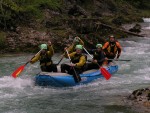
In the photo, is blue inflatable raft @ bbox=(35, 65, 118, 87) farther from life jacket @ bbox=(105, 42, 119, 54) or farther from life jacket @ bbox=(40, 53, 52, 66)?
life jacket @ bbox=(105, 42, 119, 54)

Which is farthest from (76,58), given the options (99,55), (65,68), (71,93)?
(71,93)

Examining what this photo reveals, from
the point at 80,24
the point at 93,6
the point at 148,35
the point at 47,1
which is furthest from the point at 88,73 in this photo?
the point at 93,6

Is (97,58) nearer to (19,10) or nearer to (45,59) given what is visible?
(45,59)

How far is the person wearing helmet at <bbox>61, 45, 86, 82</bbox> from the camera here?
11.8 meters

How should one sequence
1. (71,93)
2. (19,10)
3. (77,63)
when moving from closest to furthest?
(71,93), (77,63), (19,10)

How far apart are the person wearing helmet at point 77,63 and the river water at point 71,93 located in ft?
1.96

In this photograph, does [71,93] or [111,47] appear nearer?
[71,93]

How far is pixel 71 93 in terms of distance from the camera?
11.0m

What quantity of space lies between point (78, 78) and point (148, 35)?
13861mm

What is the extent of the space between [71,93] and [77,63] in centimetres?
123

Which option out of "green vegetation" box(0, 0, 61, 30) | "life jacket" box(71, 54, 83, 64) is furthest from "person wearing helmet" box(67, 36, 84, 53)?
"green vegetation" box(0, 0, 61, 30)

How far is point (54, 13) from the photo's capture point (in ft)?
75.2

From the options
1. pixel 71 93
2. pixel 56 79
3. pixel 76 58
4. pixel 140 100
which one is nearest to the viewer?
pixel 140 100

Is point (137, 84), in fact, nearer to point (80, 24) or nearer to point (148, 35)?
point (80, 24)
